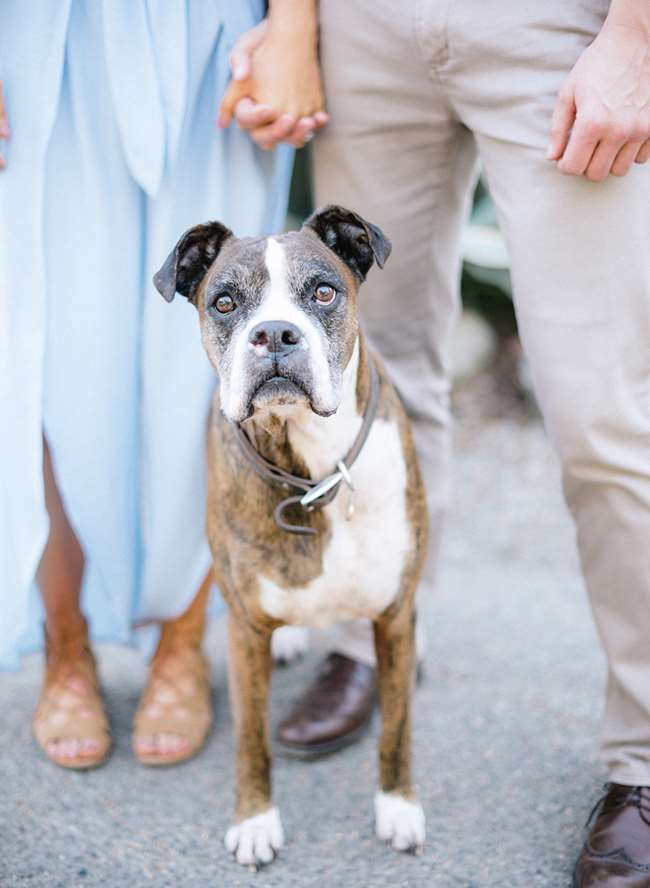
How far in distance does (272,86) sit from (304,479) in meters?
1.01

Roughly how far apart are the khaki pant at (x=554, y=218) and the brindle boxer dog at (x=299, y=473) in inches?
14.5

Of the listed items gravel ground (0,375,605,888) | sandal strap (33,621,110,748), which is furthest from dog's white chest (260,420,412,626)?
sandal strap (33,621,110,748)

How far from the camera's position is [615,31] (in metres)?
2.03

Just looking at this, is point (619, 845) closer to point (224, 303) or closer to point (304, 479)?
point (304, 479)

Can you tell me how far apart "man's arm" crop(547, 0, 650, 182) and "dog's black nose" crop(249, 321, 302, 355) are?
0.69 metres

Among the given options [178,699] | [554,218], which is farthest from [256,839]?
[554,218]

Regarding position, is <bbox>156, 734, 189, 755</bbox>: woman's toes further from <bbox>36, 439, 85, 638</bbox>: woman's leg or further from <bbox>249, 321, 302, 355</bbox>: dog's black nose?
<bbox>249, 321, 302, 355</bbox>: dog's black nose

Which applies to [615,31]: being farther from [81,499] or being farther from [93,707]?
[93,707]

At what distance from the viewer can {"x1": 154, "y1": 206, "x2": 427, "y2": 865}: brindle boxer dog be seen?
84.2 inches

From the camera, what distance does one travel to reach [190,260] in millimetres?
2381

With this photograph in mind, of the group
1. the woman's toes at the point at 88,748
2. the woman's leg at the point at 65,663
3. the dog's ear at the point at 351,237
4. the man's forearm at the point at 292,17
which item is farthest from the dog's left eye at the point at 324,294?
the woman's toes at the point at 88,748

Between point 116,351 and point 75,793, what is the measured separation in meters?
1.22

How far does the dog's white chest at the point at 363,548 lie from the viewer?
7.56 ft

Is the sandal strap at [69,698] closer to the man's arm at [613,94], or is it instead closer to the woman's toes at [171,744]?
the woman's toes at [171,744]
